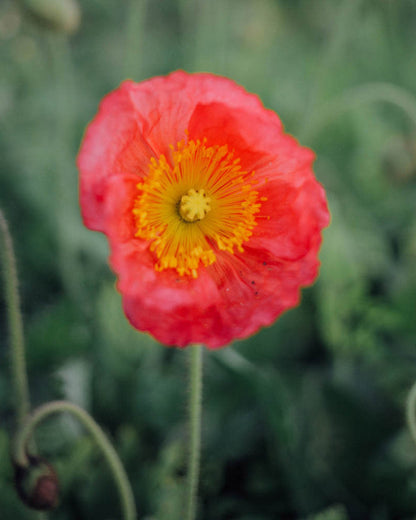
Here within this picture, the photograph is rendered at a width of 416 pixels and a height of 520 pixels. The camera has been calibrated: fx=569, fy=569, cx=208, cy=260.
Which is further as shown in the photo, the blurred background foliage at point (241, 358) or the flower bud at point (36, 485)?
the blurred background foliage at point (241, 358)

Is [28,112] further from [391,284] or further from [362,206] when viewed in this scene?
[391,284]

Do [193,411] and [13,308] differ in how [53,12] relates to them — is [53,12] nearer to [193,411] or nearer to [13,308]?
[13,308]

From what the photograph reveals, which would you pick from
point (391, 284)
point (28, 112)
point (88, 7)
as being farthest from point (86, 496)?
point (88, 7)

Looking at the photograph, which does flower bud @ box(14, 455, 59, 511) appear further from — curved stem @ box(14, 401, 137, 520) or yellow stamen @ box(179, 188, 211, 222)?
yellow stamen @ box(179, 188, 211, 222)

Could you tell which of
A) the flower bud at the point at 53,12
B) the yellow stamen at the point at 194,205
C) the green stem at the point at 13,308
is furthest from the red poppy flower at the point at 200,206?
the flower bud at the point at 53,12

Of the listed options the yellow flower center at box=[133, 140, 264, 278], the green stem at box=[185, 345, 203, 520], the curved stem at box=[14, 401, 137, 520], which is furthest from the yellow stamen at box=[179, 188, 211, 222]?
the curved stem at box=[14, 401, 137, 520]

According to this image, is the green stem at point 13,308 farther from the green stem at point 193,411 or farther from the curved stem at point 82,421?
the green stem at point 193,411

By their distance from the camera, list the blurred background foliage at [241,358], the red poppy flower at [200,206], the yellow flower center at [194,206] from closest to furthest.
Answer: the red poppy flower at [200,206]
the yellow flower center at [194,206]
the blurred background foliage at [241,358]

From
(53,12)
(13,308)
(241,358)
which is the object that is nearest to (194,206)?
(13,308)
